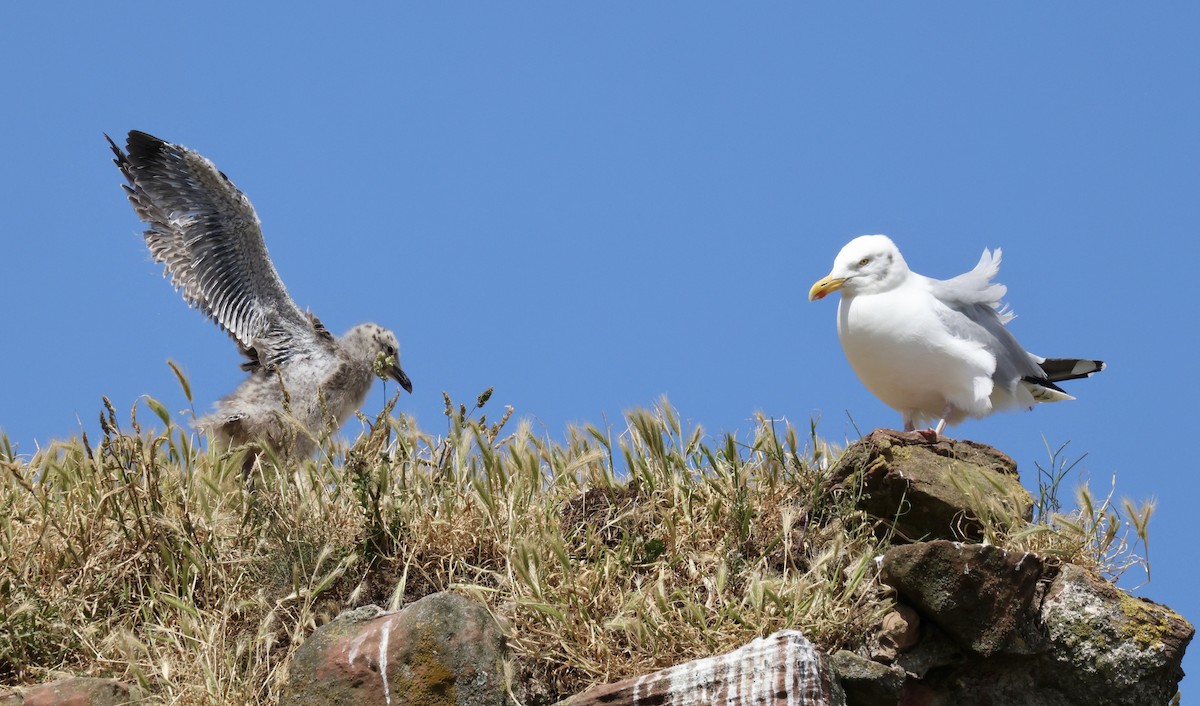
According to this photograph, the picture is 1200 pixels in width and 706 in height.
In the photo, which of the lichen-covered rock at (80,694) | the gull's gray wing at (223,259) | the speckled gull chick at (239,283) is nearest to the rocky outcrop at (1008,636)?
the lichen-covered rock at (80,694)

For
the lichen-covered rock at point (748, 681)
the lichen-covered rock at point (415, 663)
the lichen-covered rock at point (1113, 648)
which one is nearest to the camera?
the lichen-covered rock at point (748, 681)

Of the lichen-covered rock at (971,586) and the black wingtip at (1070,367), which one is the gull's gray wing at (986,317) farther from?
the lichen-covered rock at (971,586)

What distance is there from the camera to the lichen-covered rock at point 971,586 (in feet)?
20.4

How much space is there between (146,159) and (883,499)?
233 inches

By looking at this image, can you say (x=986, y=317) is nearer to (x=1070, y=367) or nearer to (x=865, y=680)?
(x=1070, y=367)

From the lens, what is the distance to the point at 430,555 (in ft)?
23.1

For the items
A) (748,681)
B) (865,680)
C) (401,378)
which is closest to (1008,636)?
(865,680)

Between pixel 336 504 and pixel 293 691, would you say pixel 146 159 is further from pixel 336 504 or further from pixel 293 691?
pixel 293 691

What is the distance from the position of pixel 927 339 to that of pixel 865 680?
2471mm

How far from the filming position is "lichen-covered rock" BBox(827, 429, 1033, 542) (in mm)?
6770

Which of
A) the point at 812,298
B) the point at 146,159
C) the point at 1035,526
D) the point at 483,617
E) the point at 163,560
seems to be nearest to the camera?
the point at 483,617

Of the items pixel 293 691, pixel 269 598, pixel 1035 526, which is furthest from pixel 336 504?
pixel 1035 526

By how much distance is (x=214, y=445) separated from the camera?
26.7 ft

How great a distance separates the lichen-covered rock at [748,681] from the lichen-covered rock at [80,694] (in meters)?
2.16
